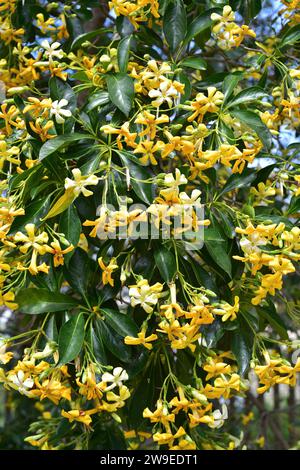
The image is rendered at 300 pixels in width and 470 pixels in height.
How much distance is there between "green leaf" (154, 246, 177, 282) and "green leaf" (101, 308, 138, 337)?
0.39ft

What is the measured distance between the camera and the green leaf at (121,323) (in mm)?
1160

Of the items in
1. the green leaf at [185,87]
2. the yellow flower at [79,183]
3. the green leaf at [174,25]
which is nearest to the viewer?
the yellow flower at [79,183]

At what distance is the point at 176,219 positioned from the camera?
1.10m

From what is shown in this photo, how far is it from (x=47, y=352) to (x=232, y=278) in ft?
1.32

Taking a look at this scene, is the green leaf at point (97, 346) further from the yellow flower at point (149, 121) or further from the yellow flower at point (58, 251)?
the yellow flower at point (149, 121)

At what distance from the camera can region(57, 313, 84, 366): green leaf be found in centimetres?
108

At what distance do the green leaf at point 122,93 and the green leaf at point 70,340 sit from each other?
0.41 m

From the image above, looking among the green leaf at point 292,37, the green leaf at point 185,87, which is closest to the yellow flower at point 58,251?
the green leaf at point 185,87

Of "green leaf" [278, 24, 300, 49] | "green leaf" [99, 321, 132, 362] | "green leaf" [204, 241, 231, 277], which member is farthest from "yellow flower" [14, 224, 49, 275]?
"green leaf" [278, 24, 300, 49]

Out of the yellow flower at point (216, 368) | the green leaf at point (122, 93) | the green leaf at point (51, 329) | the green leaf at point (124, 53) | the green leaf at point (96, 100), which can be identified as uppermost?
the green leaf at point (124, 53)

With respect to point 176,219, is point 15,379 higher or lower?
lower
